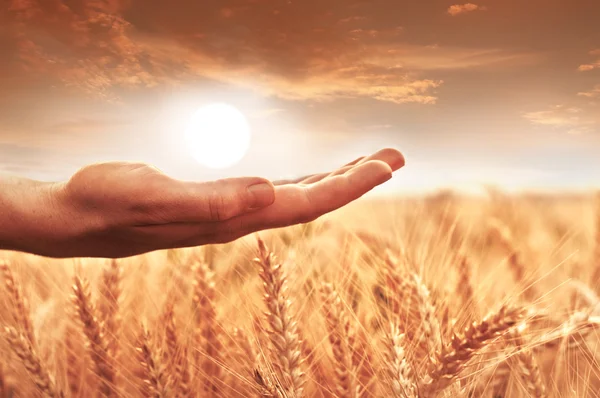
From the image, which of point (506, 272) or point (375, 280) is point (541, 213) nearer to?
point (506, 272)

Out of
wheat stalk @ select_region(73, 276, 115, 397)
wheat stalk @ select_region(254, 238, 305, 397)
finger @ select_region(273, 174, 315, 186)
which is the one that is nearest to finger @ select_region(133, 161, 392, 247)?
wheat stalk @ select_region(254, 238, 305, 397)

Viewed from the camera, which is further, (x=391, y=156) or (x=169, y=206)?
(x=391, y=156)

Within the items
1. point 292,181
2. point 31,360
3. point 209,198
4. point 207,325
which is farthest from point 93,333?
point 292,181

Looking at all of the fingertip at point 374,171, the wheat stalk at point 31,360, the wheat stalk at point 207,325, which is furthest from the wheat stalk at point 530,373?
the wheat stalk at point 31,360

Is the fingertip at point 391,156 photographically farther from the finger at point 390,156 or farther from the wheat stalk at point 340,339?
the wheat stalk at point 340,339

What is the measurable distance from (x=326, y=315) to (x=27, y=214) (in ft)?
2.27

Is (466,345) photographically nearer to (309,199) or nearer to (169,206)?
(309,199)

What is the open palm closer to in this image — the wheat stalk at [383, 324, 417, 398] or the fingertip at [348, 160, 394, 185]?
the fingertip at [348, 160, 394, 185]

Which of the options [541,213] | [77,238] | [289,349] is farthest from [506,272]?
[77,238]

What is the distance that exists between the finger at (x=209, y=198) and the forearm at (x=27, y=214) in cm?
26

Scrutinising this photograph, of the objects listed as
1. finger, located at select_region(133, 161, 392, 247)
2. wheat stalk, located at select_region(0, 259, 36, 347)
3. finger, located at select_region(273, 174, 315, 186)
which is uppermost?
finger, located at select_region(273, 174, 315, 186)

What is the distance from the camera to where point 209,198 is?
1.12m

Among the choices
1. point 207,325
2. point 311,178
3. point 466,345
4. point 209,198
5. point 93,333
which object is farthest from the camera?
point 311,178

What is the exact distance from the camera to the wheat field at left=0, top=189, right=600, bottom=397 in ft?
3.79
